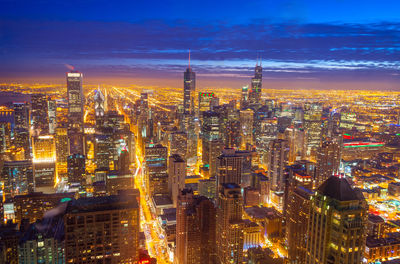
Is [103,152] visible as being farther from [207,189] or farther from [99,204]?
[99,204]

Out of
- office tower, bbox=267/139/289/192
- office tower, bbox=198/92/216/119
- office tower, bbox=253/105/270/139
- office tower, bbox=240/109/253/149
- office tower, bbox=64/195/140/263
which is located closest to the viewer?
office tower, bbox=64/195/140/263

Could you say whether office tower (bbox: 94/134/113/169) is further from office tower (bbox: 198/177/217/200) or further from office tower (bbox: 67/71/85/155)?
office tower (bbox: 198/177/217/200)

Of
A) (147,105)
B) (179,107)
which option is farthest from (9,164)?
(179,107)

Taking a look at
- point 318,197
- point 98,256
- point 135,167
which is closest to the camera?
point 318,197

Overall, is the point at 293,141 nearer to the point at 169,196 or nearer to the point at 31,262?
the point at 169,196

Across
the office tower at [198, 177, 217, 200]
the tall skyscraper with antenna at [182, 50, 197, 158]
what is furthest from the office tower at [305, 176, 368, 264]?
the tall skyscraper with antenna at [182, 50, 197, 158]

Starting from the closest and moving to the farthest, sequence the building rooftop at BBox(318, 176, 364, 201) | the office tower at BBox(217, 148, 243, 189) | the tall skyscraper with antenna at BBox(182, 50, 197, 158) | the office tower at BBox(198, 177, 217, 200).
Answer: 1. the building rooftop at BBox(318, 176, 364, 201)
2. the office tower at BBox(198, 177, 217, 200)
3. the office tower at BBox(217, 148, 243, 189)
4. the tall skyscraper with antenna at BBox(182, 50, 197, 158)

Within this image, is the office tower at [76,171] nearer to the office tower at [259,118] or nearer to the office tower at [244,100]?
the office tower at [259,118]

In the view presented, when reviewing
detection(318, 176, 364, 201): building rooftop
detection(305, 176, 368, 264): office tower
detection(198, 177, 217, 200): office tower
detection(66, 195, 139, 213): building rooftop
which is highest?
detection(318, 176, 364, 201): building rooftop
